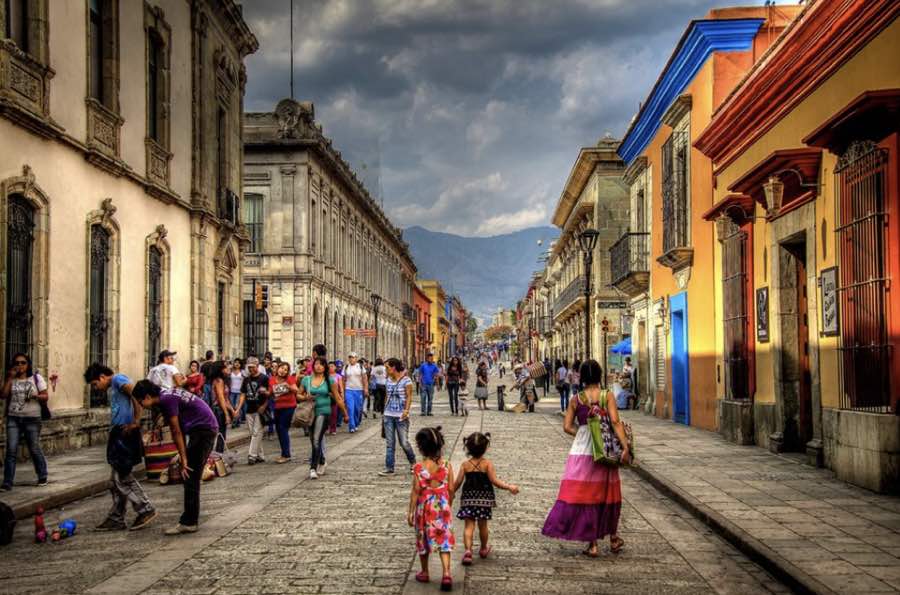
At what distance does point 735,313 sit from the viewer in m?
16.9

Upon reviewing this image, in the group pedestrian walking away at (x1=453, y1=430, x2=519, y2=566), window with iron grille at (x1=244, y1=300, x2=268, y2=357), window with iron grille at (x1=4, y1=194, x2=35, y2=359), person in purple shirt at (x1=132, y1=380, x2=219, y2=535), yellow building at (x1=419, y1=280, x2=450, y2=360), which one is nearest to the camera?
pedestrian walking away at (x1=453, y1=430, x2=519, y2=566)

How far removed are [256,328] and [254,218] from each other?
4409 mm

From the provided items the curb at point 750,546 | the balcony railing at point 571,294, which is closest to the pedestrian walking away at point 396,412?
the curb at point 750,546

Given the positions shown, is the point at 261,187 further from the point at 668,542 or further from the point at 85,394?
the point at 668,542

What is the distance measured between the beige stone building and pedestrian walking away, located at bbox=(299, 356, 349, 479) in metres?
4.27

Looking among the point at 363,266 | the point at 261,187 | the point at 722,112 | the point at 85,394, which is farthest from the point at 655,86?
the point at 363,266

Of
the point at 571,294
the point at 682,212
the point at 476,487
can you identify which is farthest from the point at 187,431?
the point at 571,294

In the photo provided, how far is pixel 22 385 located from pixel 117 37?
29.3ft

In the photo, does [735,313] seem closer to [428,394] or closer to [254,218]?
[428,394]

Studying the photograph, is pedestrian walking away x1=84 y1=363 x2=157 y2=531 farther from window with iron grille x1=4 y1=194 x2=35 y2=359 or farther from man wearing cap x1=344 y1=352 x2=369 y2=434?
man wearing cap x1=344 y1=352 x2=369 y2=434

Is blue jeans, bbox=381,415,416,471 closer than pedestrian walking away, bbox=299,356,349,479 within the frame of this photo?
No

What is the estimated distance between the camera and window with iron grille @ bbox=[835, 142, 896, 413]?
34.2 feet

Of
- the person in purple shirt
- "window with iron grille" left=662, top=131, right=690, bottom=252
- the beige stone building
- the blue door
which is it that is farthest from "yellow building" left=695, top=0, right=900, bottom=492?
the beige stone building

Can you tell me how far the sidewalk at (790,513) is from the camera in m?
6.72
